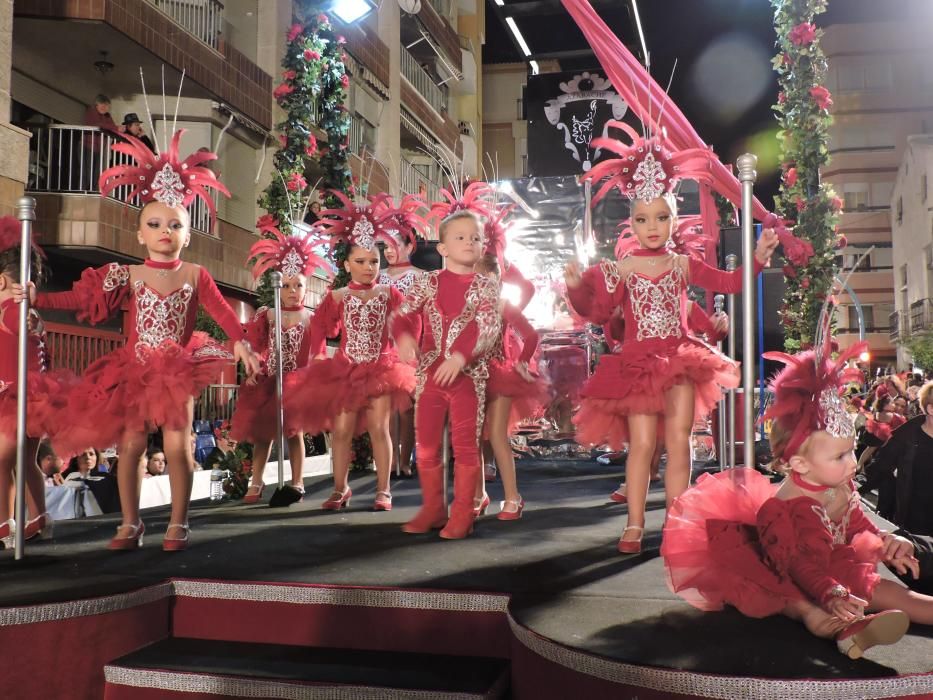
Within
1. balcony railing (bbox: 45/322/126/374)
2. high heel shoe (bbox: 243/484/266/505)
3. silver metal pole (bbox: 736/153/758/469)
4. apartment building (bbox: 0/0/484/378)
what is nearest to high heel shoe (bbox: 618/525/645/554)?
silver metal pole (bbox: 736/153/758/469)

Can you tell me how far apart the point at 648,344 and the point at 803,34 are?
482 cm

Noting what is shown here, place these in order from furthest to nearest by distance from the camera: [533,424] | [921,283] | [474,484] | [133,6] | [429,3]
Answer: [921,283] < [429,3] < [133,6] < [533,424] < [474,484]

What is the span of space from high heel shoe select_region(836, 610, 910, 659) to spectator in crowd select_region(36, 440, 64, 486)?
5.06 m

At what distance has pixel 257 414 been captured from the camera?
5.50 metres

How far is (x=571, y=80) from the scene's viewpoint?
11148 millimetres

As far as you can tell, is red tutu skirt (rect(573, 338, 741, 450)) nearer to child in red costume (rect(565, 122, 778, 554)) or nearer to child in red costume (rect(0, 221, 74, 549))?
child in red costume (rect(565, 122, 778, 554))

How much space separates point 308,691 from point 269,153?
12588 millimetres

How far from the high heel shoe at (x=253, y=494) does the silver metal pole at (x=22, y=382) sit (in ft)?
6.32

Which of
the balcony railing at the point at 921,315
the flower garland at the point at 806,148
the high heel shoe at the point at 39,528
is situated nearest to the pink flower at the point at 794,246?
the high heel shoe at the point at 39,528

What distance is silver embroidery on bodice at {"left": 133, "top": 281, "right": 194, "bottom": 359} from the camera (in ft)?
12.7

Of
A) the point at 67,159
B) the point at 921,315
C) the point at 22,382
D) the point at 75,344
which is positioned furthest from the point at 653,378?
the point at 921,315

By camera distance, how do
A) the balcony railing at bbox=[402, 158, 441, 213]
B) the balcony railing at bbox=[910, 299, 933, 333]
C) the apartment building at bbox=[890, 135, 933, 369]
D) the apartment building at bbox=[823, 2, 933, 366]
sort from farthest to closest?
1. the apartment building at bbox=[823, 2, 933, 366]
2. the apartment building at bbox=[890, 135, 933, 369]
3. the balcony railing at bbox=[910, 299, 933, 333]
4. the balcony railing at bbox=[402, 158, 441, 213]

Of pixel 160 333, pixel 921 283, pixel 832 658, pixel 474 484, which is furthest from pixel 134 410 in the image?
pixel 921 283

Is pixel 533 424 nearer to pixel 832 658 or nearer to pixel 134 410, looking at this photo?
pixel 134 410
